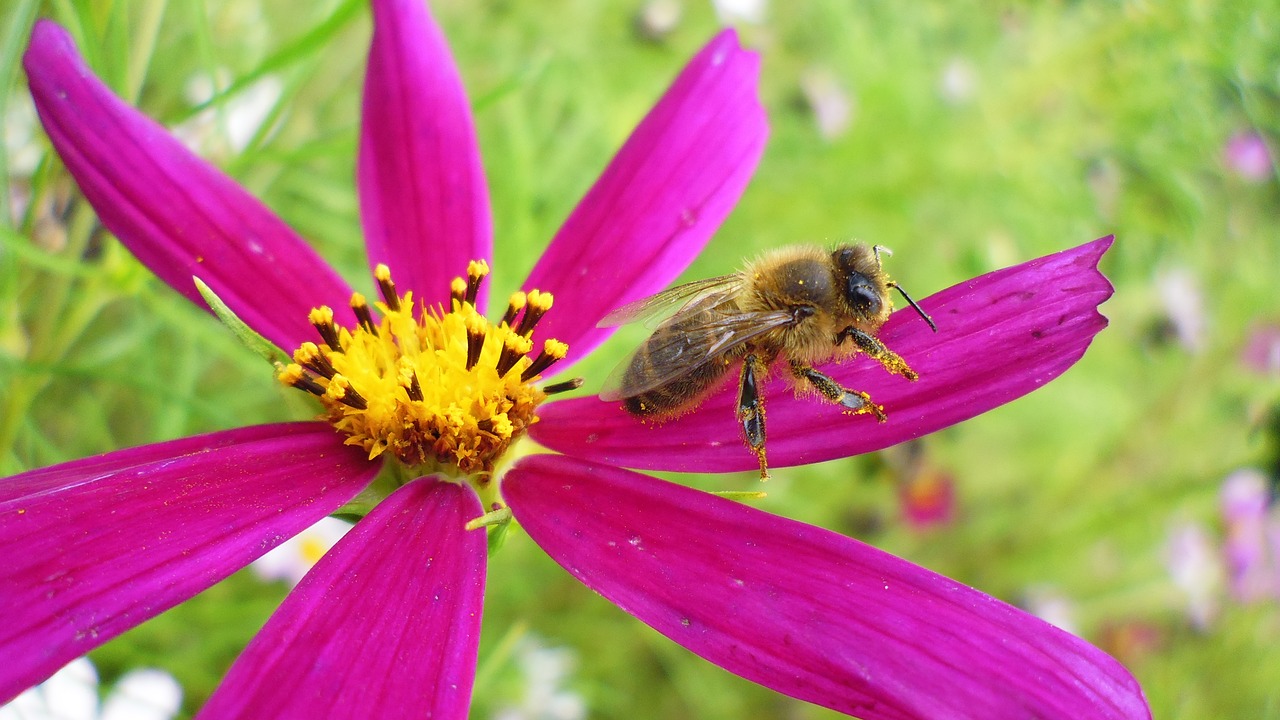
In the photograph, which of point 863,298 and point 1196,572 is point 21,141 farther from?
point 1196,572

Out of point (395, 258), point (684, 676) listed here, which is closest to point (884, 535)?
point (684, 676)

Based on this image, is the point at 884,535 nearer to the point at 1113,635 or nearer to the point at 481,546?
the point at 1113,635

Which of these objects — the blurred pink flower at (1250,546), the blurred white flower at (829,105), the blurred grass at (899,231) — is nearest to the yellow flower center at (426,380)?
the blurred grass at (899,231)

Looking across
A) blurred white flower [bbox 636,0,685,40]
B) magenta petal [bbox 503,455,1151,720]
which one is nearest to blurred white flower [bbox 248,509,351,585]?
magenta petal [bbox 503,455,1151,720]

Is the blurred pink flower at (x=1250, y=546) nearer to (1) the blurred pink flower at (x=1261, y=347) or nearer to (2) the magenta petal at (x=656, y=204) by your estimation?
(1) the blurred pink flower at (x=1261, y=347)

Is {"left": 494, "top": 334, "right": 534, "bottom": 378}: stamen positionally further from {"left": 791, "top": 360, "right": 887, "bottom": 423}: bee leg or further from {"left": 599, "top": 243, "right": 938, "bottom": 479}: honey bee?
{"left": 791, "top": 360, "right": 887, "bottom": 423}: bee leg

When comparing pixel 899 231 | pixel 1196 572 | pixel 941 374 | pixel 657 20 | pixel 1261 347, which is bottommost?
pixel 941 374

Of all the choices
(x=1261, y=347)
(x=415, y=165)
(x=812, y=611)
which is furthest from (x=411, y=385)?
(x=1261, y=347)
